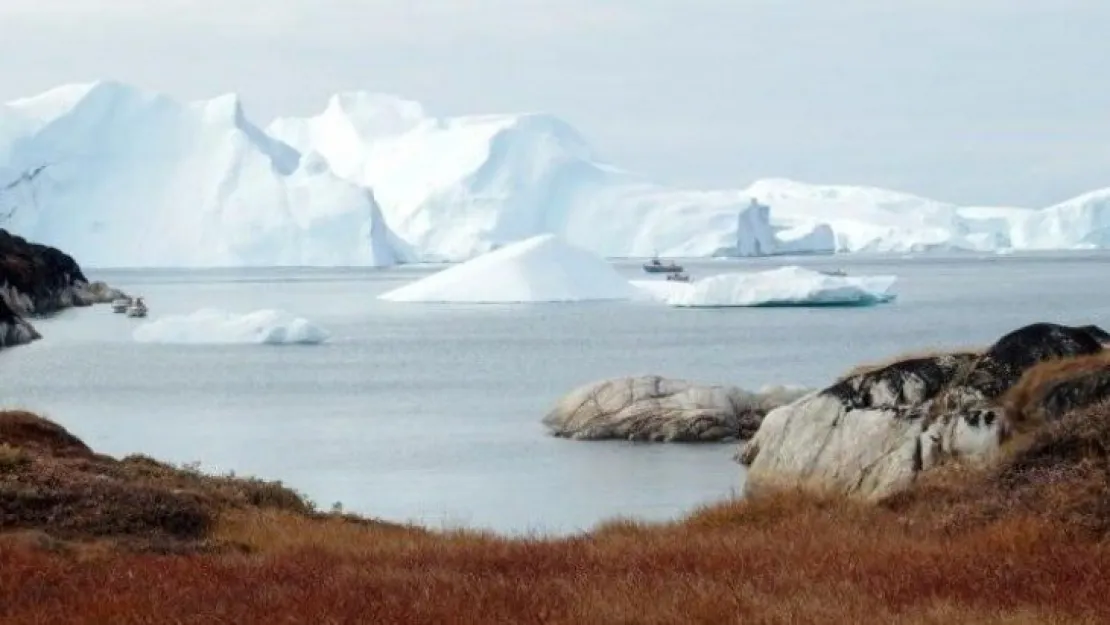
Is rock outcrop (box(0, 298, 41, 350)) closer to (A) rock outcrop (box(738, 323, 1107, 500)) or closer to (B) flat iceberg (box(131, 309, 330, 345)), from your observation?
(B) flat iceberg (box(131, 309, 330, 345))

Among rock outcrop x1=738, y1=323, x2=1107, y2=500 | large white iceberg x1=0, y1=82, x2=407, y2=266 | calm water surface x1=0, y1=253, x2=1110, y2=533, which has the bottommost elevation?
calm water surface x1=0, y1=253, x2=1110, y2=533

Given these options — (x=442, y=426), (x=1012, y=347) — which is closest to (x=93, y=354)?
(x=442, y=426)

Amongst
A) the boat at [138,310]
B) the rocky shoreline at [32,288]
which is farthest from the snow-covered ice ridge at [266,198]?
the boat at [138,310]

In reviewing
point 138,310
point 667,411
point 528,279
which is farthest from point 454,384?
point 528,279

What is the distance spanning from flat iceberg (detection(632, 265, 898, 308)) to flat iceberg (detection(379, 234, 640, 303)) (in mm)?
6599

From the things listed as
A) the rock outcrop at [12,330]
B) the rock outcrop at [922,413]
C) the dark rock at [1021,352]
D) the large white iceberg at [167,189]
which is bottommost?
the rock outcrop at [12,330]

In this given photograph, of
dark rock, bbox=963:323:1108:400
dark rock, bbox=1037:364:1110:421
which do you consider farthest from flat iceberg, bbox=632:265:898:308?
dark rock, bbox=1037:364:1110:421

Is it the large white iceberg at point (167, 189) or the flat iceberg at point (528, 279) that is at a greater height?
the large white iceberg at point (167, 189)

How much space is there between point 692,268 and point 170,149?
62794mm

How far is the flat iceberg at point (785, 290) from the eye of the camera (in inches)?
3620

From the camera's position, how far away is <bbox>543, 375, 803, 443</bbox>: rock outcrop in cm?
3531

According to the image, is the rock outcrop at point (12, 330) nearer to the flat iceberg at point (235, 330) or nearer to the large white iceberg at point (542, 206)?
the flat iceberg at point (235, 330)

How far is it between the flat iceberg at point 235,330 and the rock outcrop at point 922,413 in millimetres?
54705

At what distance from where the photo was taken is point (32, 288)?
301ft
